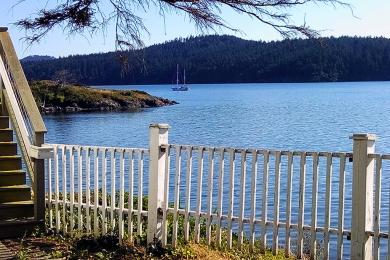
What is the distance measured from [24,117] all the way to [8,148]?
24.7 inches

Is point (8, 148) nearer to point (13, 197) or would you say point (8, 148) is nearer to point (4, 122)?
point (4, 122)

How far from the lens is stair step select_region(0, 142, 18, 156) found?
9828 mm

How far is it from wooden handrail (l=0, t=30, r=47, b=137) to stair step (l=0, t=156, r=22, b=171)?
0.97 m

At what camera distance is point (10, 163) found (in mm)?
9609

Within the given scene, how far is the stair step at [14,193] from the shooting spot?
9.08 meters

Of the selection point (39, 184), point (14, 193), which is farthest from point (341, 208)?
point (14, 193)

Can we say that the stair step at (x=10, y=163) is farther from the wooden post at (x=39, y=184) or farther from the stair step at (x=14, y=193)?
the wooden post at (x=39, y=184)

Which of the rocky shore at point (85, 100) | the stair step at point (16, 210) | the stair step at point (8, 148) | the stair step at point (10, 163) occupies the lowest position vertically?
the rocky shore at point (85, 100)

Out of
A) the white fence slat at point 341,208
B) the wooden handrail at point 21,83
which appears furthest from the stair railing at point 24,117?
the white fence slat at point 341,208

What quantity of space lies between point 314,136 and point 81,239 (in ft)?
123

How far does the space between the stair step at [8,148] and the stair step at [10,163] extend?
0.23m

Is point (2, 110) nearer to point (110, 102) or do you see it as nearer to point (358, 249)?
point (358, 249)

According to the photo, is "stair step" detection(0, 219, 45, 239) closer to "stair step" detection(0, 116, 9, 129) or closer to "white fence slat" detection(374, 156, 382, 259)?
"stair step" detection(0, 116, 9, 129)

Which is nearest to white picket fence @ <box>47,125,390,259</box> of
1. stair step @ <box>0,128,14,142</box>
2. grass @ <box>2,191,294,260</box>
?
grass @ <box>2,191,294,260</box>
